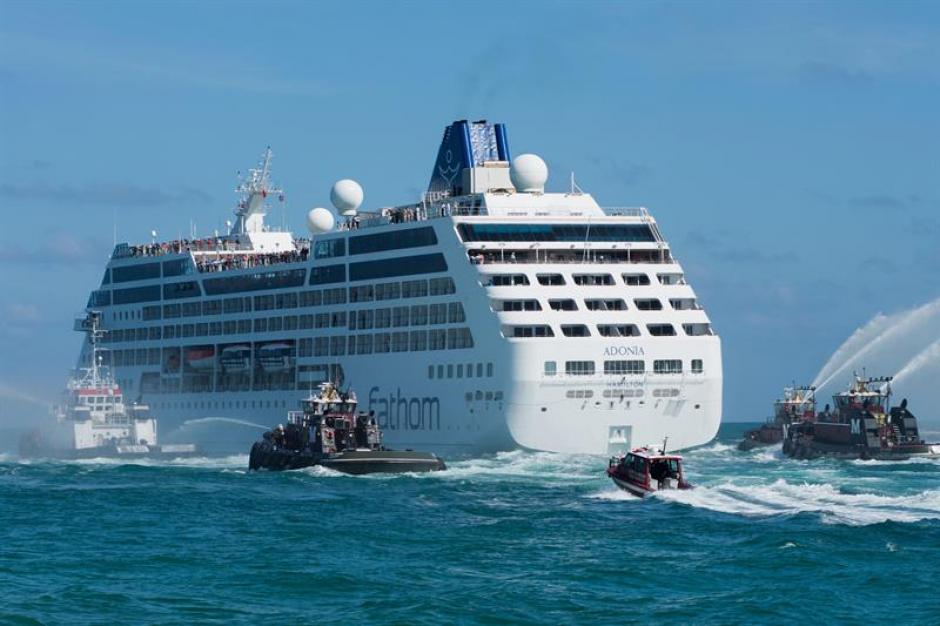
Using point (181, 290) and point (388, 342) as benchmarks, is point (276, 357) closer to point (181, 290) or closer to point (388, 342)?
point (388, 342)

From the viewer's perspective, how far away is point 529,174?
9925 centimetres

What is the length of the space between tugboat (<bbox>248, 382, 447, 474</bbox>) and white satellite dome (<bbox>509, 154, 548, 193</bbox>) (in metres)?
16.1

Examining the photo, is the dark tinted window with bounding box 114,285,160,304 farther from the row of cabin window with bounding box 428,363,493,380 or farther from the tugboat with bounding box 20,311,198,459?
the row of cabin window with bounding box 428,363,493,380

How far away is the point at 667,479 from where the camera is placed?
7312cm

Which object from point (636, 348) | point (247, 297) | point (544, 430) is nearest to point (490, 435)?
point (544, 430)

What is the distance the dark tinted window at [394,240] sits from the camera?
97.1 metres

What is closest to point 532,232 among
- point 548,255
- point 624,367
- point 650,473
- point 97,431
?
point 548,255

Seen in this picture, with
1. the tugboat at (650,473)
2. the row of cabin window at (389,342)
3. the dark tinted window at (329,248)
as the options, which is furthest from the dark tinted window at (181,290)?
the tugboat at (650,473)

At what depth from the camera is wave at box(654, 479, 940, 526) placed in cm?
6328

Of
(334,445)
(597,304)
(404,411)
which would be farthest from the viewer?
(404,411)

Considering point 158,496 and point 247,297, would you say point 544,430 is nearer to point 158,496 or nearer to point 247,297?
point 158,496

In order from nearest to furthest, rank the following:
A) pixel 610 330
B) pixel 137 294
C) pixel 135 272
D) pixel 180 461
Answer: pixel 610 330 → pixel 180 461 → pixel 137 294 → pixel 135 272

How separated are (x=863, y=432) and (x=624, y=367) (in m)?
16.4

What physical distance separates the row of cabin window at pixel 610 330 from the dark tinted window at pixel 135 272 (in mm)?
40867
